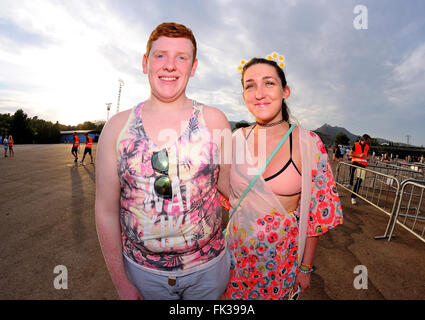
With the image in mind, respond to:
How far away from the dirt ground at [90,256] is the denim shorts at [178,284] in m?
1.68

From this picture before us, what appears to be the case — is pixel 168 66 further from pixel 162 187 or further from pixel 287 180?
pixel 287 180

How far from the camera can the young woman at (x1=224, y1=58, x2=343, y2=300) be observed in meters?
1.62

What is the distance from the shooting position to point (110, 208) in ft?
4.24

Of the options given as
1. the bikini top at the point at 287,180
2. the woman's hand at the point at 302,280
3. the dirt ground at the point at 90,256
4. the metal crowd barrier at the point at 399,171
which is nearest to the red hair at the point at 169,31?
the bikini top at the point at 287,180

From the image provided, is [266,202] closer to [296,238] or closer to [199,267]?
[296,238]

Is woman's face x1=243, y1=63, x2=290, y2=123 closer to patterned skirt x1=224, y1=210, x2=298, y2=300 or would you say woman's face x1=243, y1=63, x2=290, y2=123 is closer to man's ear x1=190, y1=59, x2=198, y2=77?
man's ear x1=190, y1=59, x2=198, y2=77

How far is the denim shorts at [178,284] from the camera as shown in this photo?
1262mm

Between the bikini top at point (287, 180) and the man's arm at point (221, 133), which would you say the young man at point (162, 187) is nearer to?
the man's arm at point (221, 133)

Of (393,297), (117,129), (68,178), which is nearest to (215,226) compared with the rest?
(117,129)

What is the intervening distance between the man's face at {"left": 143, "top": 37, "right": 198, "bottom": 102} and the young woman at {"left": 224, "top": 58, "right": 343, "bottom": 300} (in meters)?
0.65

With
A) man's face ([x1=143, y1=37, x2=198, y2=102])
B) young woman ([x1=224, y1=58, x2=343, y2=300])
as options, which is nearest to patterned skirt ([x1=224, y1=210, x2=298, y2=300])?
young woman ([x1=224, y1=58, x2=343, y2=300])

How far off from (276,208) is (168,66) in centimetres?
128

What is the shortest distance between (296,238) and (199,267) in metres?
0.86

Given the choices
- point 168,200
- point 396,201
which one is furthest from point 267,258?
point 396,201
